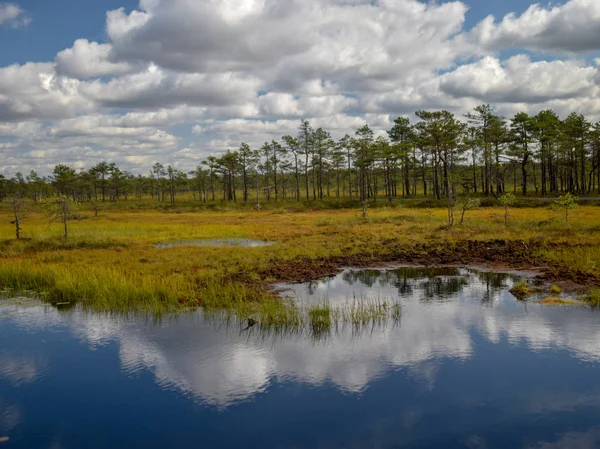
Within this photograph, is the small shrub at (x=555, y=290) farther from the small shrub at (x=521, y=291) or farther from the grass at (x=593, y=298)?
the grass at (x=593, y=298)

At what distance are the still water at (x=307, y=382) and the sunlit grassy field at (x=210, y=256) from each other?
189 centimetres

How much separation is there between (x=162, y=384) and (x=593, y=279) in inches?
736

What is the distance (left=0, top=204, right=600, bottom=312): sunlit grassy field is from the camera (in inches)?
720

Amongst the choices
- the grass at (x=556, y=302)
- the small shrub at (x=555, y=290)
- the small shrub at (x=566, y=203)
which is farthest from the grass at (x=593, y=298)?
the small shrub at (x=566, y=203)

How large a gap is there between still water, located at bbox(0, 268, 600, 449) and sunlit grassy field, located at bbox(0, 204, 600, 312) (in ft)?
6.19

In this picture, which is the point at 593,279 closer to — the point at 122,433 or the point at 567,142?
the point at 122,433

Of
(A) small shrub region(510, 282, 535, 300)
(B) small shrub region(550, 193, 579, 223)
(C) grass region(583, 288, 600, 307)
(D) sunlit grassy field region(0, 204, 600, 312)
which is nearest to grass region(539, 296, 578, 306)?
(C) grass region(583, 288, 600, 307)

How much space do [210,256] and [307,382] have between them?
53.3 feet

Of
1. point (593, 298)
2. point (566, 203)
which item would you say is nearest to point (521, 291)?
Result: point (593, 298)

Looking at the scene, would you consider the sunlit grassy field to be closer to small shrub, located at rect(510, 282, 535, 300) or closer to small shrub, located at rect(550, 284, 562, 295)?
small shrub, located at rect(550, 284, 562, 295)

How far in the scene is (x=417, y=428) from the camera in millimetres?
9336

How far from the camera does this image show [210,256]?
86.5 ft

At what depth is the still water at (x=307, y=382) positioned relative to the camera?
9211 millimetres

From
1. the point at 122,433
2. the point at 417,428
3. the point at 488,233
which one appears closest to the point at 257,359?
the point at 122,433
